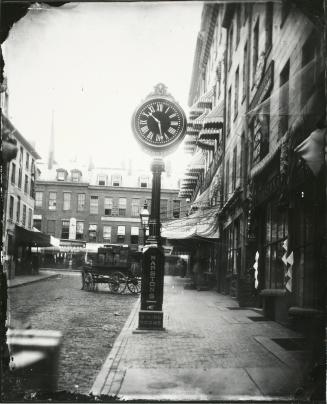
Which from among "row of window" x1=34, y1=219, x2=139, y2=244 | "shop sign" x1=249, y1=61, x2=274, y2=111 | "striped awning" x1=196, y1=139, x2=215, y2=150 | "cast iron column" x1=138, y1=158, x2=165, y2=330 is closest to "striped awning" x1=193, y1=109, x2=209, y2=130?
"striped awning" x1=196, y1=139, x2=215, y2=150

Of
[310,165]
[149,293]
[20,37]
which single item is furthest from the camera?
[149,293]

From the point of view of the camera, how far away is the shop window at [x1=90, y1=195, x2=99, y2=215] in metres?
5.92

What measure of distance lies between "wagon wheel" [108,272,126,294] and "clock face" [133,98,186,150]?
7.18 ft

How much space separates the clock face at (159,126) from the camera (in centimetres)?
576

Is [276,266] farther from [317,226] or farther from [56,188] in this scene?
[56,188]

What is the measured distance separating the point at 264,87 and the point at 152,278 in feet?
11.2

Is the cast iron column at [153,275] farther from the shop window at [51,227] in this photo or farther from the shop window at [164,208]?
the shop window at [51,227]

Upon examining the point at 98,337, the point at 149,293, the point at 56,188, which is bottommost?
the point at 98,337

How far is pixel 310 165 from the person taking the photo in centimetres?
483

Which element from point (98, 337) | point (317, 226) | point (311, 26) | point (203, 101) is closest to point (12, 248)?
point (98, 337)

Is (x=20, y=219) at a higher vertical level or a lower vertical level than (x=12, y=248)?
higher

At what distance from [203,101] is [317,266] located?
293cm

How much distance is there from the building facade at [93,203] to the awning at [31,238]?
10cm

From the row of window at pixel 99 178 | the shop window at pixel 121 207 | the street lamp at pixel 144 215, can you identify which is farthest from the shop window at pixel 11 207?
the street lamp at pixel 144 215
